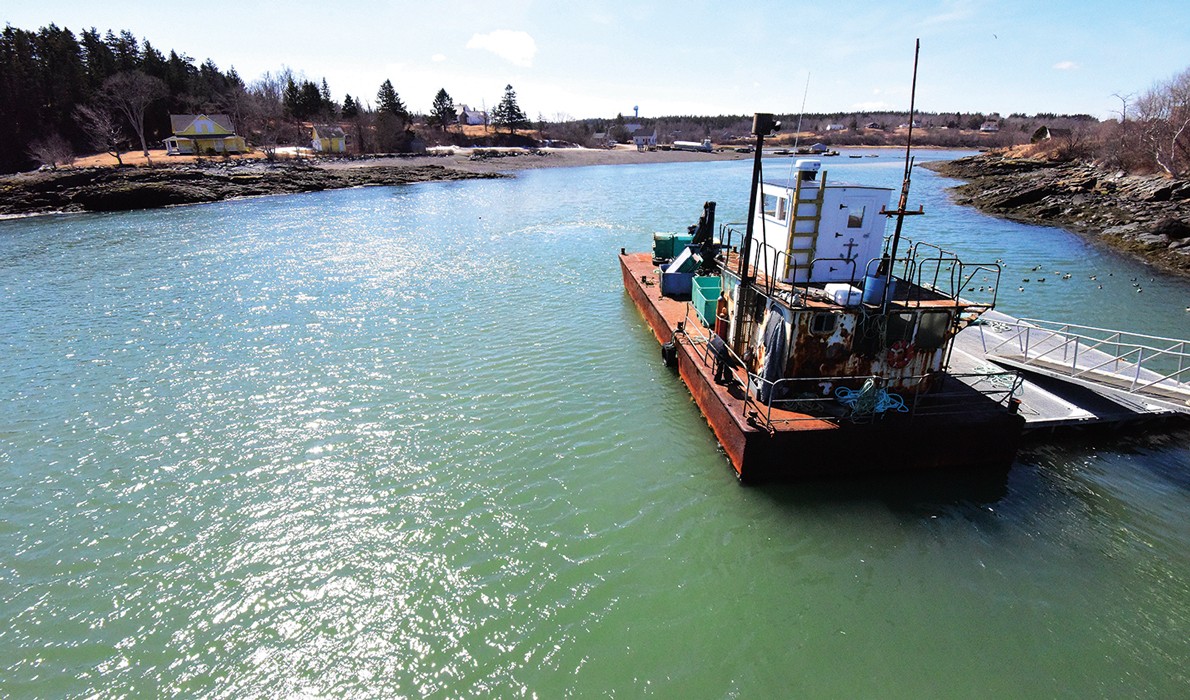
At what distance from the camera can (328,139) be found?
96000 mm

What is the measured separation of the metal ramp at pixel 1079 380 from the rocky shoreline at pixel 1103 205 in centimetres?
2133

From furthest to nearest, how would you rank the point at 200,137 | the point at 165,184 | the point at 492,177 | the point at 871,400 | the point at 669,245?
the point at 200,137 → the point at 492,177 → the point at 165,184 → the point at 669,245 → the point at 871,400

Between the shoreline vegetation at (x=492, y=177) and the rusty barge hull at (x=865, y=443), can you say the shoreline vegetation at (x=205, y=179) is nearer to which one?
the shoreline vegetation at (x=492, y=177)

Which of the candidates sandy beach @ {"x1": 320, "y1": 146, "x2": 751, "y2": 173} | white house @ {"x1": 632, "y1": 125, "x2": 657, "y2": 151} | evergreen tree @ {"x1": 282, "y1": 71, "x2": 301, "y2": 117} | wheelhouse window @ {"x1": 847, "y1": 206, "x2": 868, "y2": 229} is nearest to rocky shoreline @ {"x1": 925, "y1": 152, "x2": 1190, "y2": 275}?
wheelhouse window @ {"x1": 847, "y1": 206, "x2": 868, "y2": 229}

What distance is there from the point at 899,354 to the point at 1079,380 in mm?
5695

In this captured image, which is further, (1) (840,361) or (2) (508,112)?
(2) (508,112)

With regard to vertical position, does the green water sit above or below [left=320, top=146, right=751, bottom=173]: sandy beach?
below

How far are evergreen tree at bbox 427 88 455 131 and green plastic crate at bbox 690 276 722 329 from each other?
128883mm

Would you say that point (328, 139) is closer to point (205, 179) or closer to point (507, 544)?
point (205, 179)

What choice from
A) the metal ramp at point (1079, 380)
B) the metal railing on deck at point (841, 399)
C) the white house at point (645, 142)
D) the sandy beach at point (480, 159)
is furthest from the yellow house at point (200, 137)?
the metal ramp at point (1079, 380)

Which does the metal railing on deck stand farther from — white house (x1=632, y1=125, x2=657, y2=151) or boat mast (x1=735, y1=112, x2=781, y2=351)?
white house (x1=632, y1=125, x2=657, y2=151)

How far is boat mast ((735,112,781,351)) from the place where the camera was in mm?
10398

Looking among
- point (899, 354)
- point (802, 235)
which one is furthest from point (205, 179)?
point (899, 354)

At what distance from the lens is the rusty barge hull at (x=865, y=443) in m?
10.3
